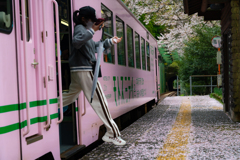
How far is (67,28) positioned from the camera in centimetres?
417

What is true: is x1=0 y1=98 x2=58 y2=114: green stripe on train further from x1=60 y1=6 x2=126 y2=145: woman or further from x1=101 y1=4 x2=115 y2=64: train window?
x1=101 y1=4 x2=115 y2=64: train window

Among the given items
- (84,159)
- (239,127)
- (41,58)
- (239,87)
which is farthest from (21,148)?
(239,87)

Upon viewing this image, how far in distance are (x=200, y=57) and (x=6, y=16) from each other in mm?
16599

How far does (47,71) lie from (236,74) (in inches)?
183

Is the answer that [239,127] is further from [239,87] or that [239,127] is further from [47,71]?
[47,71]

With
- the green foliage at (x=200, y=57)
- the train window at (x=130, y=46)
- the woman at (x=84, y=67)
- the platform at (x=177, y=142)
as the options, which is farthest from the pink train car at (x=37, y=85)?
the green foliage at (x=200, y=57)

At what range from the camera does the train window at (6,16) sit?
2.41 metres

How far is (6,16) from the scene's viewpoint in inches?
96.7

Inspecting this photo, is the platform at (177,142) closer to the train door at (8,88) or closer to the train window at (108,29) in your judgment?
the train window at (108,29)

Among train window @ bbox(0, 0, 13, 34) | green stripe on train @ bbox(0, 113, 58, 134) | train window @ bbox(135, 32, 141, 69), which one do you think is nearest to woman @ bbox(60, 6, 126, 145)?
green stripe on train @ bbox(0, 113, 58, 134)

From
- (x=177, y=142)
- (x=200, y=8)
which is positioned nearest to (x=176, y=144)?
(x=177, y=142)

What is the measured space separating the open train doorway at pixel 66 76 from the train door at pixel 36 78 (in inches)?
23.3

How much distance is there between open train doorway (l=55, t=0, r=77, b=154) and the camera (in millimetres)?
3816

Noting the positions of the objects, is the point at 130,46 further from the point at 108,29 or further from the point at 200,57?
the point at 200,57
